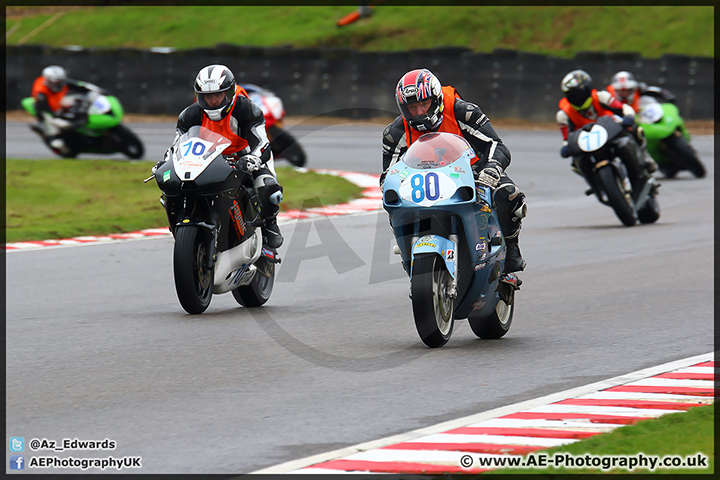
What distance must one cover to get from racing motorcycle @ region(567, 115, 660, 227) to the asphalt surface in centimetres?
55

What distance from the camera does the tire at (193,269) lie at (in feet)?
26.5

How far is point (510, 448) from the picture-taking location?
4.95 metres

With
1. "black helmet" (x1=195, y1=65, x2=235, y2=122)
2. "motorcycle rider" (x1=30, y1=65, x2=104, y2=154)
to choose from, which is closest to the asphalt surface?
"black helmet" (x1=195, y1=65, x2=235, y2=122)

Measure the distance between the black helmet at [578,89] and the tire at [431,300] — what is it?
24.6 ft

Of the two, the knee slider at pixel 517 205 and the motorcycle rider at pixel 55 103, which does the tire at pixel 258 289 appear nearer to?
the knee slider at pixel 517 205

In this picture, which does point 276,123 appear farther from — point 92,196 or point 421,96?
point 421,96

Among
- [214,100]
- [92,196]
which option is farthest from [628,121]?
[92,196]

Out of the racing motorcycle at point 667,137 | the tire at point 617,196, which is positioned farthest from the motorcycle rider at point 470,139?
the racing motorcycle at point 667,137

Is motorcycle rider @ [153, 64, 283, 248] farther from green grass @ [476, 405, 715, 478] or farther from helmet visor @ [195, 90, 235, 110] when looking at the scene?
green grass @ [476, 405, 715, 478]

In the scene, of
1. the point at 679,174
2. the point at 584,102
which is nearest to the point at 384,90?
the point at 679,174

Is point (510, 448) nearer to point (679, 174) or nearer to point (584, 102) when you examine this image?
point (584, 102)

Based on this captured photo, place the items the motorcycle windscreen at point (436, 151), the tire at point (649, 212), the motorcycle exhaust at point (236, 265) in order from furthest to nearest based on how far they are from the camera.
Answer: the tire at point (649, 212) → the motorcycle exhaust at point (236, 265) → the motorcycle windscreen at point (436, 151)

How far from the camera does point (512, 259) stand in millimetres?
7406

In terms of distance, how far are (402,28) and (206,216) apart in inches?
1051
